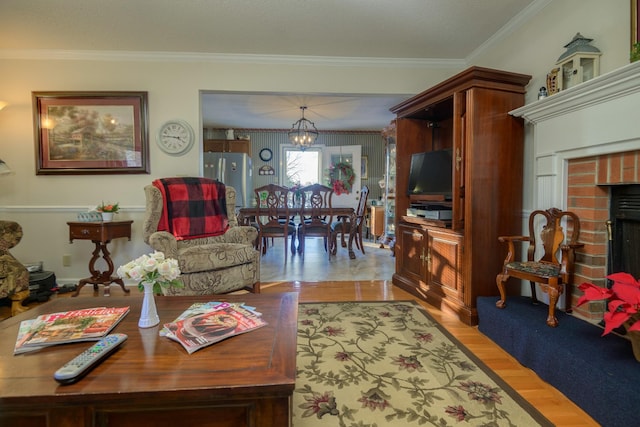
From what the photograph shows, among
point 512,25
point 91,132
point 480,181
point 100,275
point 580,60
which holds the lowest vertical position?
point 100,275

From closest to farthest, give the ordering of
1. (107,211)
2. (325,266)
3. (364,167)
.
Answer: (107,211) < (325,266) < (364,167)

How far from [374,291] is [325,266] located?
117cm

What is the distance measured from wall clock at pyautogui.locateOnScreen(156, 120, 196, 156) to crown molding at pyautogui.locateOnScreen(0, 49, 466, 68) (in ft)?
2.19

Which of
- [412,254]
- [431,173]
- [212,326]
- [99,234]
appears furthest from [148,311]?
[431,173]

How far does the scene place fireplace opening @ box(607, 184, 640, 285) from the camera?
1.70 meters

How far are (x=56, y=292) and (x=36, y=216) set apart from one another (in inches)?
32.9

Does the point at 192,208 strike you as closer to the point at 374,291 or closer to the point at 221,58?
the point at 221,58

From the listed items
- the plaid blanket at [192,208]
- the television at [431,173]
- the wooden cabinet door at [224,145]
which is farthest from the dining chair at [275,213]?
the wooden cabinet door at [224,145]

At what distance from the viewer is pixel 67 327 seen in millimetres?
1228

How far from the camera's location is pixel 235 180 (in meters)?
6.25

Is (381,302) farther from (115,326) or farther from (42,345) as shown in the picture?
(42,345)

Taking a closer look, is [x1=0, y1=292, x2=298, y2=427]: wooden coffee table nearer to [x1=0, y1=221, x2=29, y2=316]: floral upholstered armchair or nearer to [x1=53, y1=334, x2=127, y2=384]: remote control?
[x1=53, y1=334, x2=127, y2=384]: remote control

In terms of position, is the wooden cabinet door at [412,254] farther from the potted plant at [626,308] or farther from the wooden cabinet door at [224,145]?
the wooden cabinet door at [224,145]

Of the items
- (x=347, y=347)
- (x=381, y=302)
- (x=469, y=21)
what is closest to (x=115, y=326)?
(x=347, y=347)
